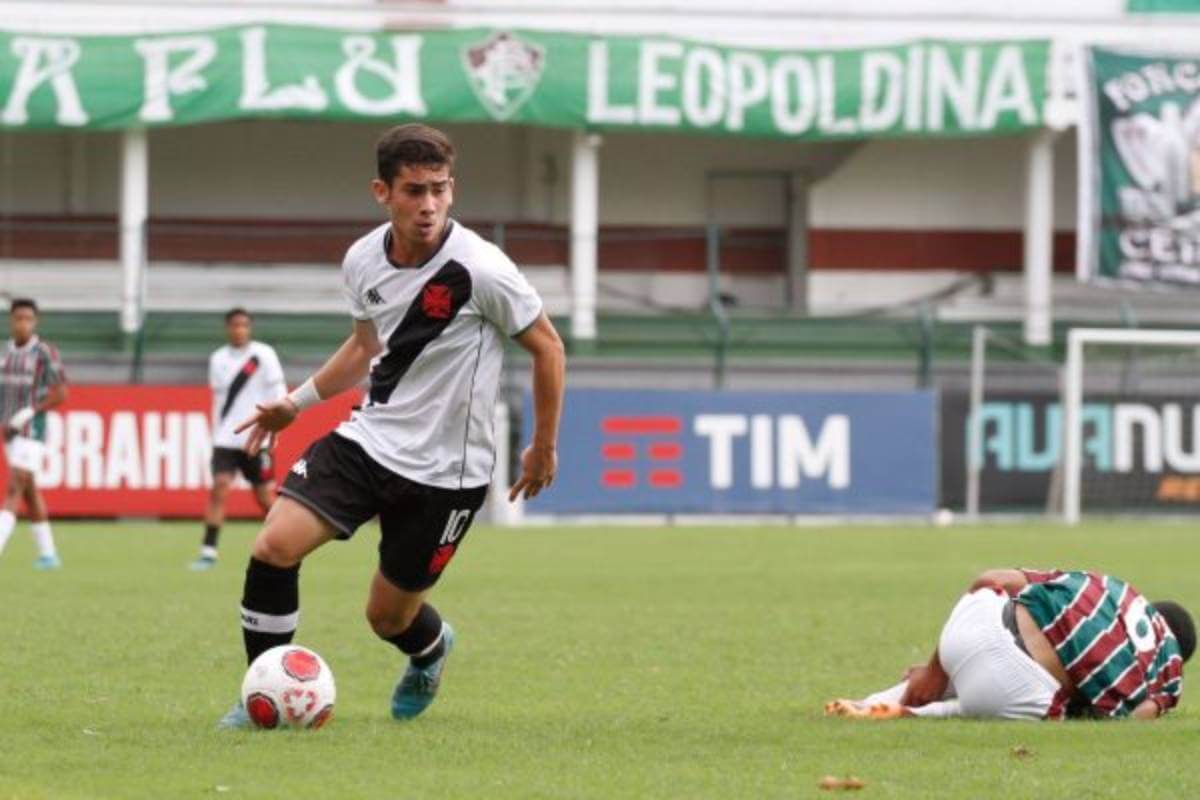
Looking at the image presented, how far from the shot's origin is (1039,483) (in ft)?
107

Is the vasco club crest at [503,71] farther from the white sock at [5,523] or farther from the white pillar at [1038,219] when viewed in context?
the white sock at [5,523]

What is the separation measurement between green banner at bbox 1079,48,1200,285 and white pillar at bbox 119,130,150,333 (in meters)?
12.4

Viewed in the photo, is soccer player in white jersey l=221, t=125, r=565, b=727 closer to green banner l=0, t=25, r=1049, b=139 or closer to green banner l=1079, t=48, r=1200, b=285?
green banner l=0, t=25, r=1049, b=139

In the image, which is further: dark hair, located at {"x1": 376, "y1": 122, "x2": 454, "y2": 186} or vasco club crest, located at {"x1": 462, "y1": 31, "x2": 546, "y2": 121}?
vasco club crest, located at {"x1": 462, "y1": 31, "x2": 546, "y2": 121}

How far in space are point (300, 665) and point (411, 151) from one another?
1.89 meters

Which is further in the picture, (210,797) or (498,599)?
(498,599)

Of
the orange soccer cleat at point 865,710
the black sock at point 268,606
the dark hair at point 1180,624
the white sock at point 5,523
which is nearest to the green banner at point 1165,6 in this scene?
the white sock at point 5,523

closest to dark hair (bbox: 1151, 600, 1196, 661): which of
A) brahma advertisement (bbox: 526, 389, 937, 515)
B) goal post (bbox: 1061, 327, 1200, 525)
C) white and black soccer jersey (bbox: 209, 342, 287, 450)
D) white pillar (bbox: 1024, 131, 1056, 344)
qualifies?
white and black soccer jersey (bbox: 209, 342, 287, 450)

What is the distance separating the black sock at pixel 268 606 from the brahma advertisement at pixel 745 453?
20448mm

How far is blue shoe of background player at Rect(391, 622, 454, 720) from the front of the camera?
10.2 metres

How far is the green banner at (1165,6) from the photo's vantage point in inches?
Result: 1492

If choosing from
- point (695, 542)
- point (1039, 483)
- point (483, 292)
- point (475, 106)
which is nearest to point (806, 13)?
point (475, 106)

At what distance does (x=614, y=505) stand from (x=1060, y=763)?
22103 mm

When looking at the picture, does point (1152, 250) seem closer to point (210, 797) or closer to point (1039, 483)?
point (1039, 483)
